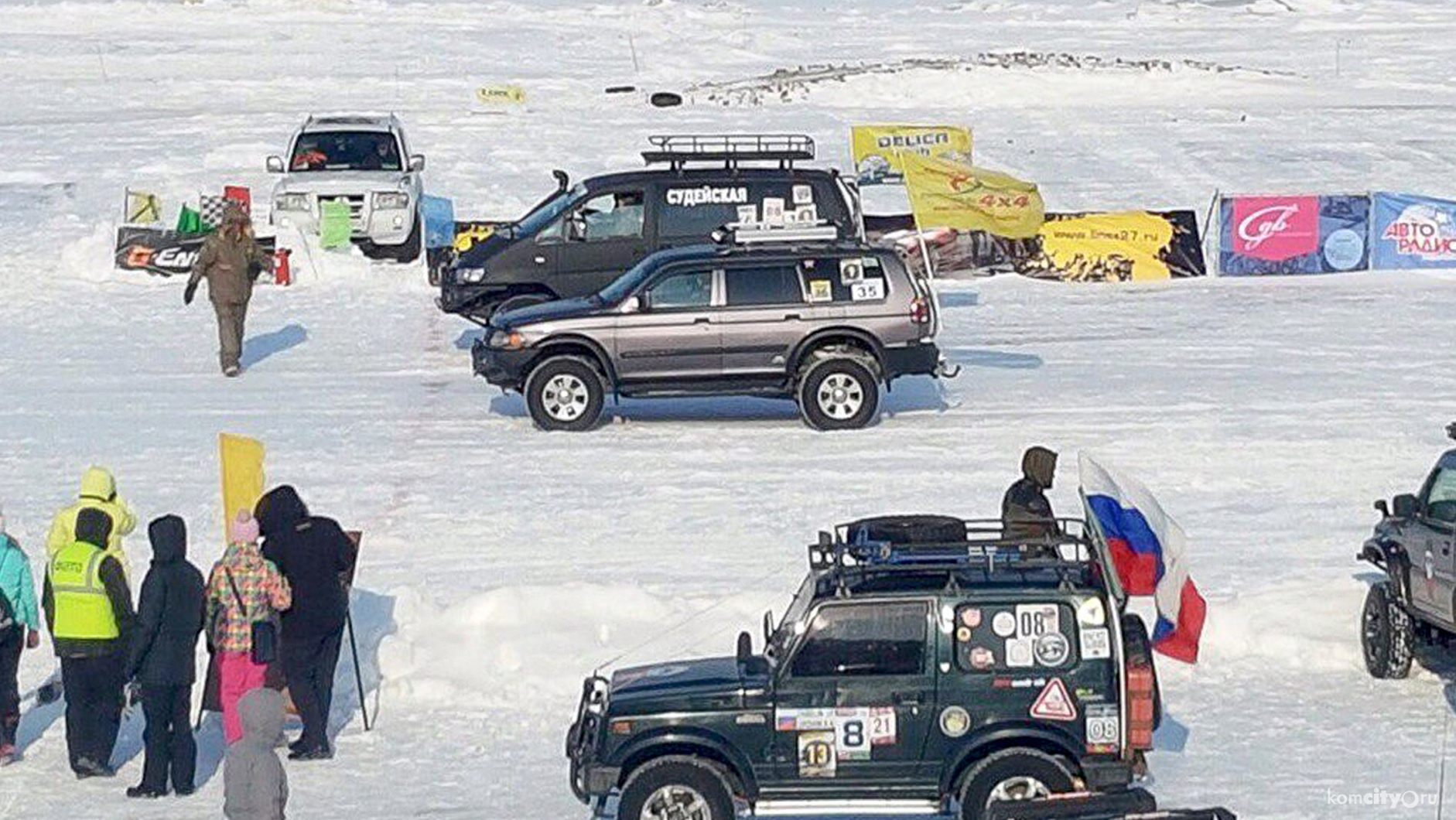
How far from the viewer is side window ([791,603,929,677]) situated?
10500 mm

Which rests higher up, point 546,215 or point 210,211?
point 210,211

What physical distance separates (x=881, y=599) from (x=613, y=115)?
3975 centimetres

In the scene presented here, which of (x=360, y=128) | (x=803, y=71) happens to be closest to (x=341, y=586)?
(x=360, y=128)

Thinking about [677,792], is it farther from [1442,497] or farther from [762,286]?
[762,286]

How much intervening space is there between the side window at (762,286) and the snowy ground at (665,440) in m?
1.24

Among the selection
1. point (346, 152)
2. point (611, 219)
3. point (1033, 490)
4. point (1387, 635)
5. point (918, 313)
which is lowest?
point (1387, 635)

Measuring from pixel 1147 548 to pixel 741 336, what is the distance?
867cm

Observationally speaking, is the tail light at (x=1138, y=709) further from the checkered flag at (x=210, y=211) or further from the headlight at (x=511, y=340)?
the checkered flag at (x=210, y=211)

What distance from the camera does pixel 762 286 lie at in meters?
20.9

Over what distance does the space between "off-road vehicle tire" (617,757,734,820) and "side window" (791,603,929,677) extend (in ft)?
2.07

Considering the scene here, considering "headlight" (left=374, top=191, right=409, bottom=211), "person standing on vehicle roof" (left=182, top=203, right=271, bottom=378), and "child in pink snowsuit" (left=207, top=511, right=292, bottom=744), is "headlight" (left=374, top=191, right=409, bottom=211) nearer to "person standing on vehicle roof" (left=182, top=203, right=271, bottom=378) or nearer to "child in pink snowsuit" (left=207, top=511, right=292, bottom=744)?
"person standing on vehicle roof" (left=182, top=203, right=271, bottom=378)

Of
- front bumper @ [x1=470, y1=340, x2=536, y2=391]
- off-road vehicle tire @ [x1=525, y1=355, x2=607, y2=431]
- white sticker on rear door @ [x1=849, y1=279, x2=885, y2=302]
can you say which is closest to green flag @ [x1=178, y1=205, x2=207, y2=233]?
front bumper @ [x1=470, y1=340, x2=536, y2=391]

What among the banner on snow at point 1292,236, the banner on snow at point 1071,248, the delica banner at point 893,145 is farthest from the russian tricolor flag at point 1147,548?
the delica banner at point 893,145

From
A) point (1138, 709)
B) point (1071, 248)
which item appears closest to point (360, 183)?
point (1071, 248)
